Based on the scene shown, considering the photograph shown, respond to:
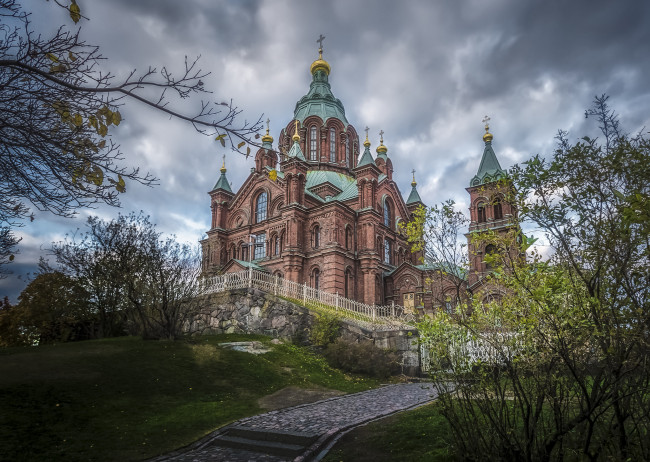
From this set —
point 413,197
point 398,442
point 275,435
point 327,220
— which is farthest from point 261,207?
point 398,442

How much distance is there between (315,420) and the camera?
9.40 meters

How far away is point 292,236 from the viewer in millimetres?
32188

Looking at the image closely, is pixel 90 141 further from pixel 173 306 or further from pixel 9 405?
pixel 173 306

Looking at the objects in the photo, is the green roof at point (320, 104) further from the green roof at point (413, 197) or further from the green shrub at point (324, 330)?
the green shrub at point (324, 330)

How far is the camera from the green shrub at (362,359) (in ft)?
54.2

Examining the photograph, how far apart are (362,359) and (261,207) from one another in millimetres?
22688

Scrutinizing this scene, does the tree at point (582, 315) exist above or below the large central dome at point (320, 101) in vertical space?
below

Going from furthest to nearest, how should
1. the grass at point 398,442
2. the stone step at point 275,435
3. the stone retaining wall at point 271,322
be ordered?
the stone retaining wall at point 271,322 → the stone step at point 275,435 → the grass at point 398,442

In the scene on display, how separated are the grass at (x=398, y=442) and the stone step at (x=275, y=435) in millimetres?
594

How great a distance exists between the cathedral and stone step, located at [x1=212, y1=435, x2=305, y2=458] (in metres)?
20.6

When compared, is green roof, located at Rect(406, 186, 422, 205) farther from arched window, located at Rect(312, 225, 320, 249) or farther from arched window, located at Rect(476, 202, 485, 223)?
arched window, located at Rect(312, 225, 320, 249)

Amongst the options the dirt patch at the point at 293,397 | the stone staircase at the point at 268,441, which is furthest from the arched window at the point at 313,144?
the stone staircase at the point at 268,441

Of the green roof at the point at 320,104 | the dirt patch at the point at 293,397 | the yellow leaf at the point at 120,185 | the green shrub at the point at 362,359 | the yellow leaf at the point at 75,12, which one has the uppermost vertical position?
the green roof at the point at 320,104

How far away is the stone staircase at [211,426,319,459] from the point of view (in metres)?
7.66
